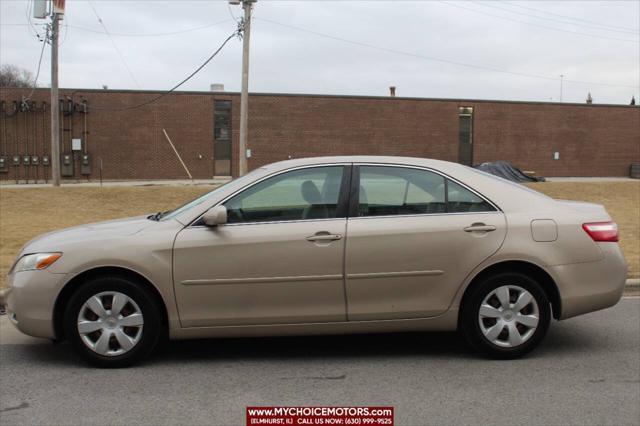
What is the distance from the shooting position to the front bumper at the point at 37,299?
4.55 meters

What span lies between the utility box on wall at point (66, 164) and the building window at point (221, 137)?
8.15m

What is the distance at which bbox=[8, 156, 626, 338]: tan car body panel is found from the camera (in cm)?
457

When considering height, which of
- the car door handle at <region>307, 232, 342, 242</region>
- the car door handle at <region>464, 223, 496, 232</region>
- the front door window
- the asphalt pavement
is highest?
the front door window

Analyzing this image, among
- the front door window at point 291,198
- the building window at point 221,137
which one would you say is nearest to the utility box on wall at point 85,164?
the building window at point 221,137

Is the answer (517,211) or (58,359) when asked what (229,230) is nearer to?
(58,359)

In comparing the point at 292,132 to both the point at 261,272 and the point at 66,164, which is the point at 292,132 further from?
the point at 261,272

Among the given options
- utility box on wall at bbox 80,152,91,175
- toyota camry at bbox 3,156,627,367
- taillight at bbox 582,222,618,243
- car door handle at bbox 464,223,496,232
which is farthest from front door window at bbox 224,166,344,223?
utility box on wall at bbox 80,152,91,175

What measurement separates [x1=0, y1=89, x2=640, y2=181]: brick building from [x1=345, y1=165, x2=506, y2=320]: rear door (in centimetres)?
3406

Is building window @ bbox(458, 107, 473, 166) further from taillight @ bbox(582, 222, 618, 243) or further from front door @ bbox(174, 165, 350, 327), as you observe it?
front door @ bbox(174, 165, 350, 327)

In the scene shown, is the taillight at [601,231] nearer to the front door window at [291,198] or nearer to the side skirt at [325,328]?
the side skirt at [325,328]

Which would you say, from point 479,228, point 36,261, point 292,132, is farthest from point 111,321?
point 292,132

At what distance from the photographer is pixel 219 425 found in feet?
12.1

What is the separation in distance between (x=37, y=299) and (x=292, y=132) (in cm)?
3482

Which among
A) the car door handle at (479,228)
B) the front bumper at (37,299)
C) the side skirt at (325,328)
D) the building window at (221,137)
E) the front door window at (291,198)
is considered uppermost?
the building window at (221,137)
